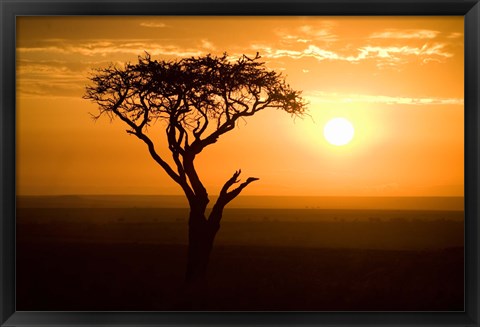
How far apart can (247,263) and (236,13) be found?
240cm

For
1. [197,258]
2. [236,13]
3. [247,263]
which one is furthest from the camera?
[247,263]

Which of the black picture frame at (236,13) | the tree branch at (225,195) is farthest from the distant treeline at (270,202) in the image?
the black picture frame at (236,13)

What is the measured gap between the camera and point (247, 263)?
762cm

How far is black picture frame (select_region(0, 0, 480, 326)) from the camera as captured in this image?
23.0 feet

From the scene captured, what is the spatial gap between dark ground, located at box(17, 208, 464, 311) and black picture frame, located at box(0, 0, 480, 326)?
5.3 inches

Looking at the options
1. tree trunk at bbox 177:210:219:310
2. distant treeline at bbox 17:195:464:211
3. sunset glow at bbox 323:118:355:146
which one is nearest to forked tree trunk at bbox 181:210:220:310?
tree trunk at bbox 177:210:219:310

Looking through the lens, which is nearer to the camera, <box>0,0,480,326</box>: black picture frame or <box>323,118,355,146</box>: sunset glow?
<box>0,0,480,326</box>: black picture frame

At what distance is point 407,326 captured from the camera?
700 cm

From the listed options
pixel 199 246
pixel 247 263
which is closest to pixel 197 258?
pixel 199 246

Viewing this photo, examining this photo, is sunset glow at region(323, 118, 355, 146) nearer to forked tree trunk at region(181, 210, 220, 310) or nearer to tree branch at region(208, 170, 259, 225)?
tree branch at region(208, 170, 259, 225)

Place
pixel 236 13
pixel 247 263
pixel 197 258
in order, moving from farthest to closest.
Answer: pixel 247 263
pixel 197 258
pixel 236 13

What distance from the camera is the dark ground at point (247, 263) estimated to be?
23.7 ft

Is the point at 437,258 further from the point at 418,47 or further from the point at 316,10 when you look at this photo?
the point at 316,10

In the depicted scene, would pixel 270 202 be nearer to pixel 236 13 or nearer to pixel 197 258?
pixel 197 258
